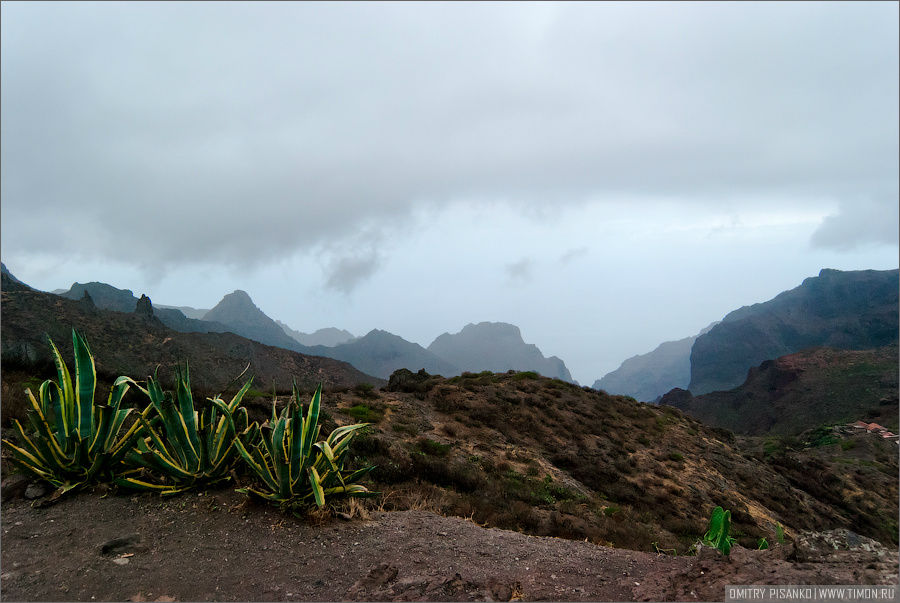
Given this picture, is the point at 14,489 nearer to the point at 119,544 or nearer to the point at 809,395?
the point at 119,544

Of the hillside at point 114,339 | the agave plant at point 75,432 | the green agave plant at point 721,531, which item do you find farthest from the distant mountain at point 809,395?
the hillside at point 114,339

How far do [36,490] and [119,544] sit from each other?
5.48 feet

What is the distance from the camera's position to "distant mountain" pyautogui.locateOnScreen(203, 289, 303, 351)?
152300mm

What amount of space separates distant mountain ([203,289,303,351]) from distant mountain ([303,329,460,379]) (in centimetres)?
1947

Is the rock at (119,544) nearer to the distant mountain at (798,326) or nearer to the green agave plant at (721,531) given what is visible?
the green agave plant at (721,531)

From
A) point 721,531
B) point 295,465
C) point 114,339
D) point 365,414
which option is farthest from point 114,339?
point 721,531

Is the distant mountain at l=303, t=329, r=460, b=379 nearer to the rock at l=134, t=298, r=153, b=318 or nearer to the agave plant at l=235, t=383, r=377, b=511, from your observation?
the rock at l=134, t=298, r=153, b=318

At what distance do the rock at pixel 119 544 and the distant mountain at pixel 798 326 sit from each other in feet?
450

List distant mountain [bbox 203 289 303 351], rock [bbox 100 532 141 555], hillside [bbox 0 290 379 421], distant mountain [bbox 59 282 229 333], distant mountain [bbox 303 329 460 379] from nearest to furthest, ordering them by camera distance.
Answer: rock [bbox 100 532 141 555] → hillside [bbox 0 290 379 421] → distant mountain [bbox 59 282 229 333] → distant mountain [bbox 303 329 460 379] → distant mountain [bbox 203 289 303 351]

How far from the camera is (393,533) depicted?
14.6 ft

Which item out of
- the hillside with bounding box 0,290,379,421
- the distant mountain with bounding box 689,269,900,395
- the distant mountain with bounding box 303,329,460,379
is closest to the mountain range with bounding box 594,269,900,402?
the distant mountain with bounding box 689,269,900,395

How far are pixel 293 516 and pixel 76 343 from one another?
2843mm

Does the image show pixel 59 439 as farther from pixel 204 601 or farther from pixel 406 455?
pixel 406 455

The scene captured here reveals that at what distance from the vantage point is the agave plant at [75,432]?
174 inches
